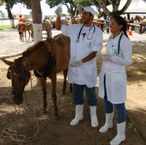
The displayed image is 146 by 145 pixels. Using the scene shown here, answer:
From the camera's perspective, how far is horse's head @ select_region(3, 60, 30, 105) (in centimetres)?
472

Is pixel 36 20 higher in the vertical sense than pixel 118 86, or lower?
higher

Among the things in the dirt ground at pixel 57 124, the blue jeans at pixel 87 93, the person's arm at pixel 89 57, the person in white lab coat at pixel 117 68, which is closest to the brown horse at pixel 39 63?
the dirt ground at pixel 57 124

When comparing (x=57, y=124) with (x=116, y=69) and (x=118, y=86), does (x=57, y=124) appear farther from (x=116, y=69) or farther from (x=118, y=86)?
(x=116, y=69)

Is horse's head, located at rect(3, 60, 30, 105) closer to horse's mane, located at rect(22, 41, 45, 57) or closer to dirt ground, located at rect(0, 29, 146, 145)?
horse's mane, located at rect(22, 41, 45, 57)

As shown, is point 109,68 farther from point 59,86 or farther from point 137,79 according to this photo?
point 137,79

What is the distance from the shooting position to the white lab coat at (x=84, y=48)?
192 inches

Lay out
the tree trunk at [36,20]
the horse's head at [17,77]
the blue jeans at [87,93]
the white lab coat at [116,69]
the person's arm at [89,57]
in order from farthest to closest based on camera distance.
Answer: the tree trunk at [36,20] < the blue jeans at [87,93] < the person's arm at [89,57] < the horse's head at [17,77] < the white lab coat at [116,69]

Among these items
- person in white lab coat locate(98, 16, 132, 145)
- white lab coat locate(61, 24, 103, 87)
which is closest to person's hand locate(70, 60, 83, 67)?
white lab coat locate(61, 24, 103, 87)

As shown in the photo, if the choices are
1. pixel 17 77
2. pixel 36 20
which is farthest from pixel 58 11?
pixel 36 20

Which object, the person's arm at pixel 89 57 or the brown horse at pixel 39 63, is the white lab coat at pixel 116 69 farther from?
the brown horse at pixel 39 63

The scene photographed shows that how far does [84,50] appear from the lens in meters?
4.95

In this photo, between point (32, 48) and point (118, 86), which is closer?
point (118, 86)

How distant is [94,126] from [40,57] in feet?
4.86

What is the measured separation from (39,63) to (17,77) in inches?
23.7
